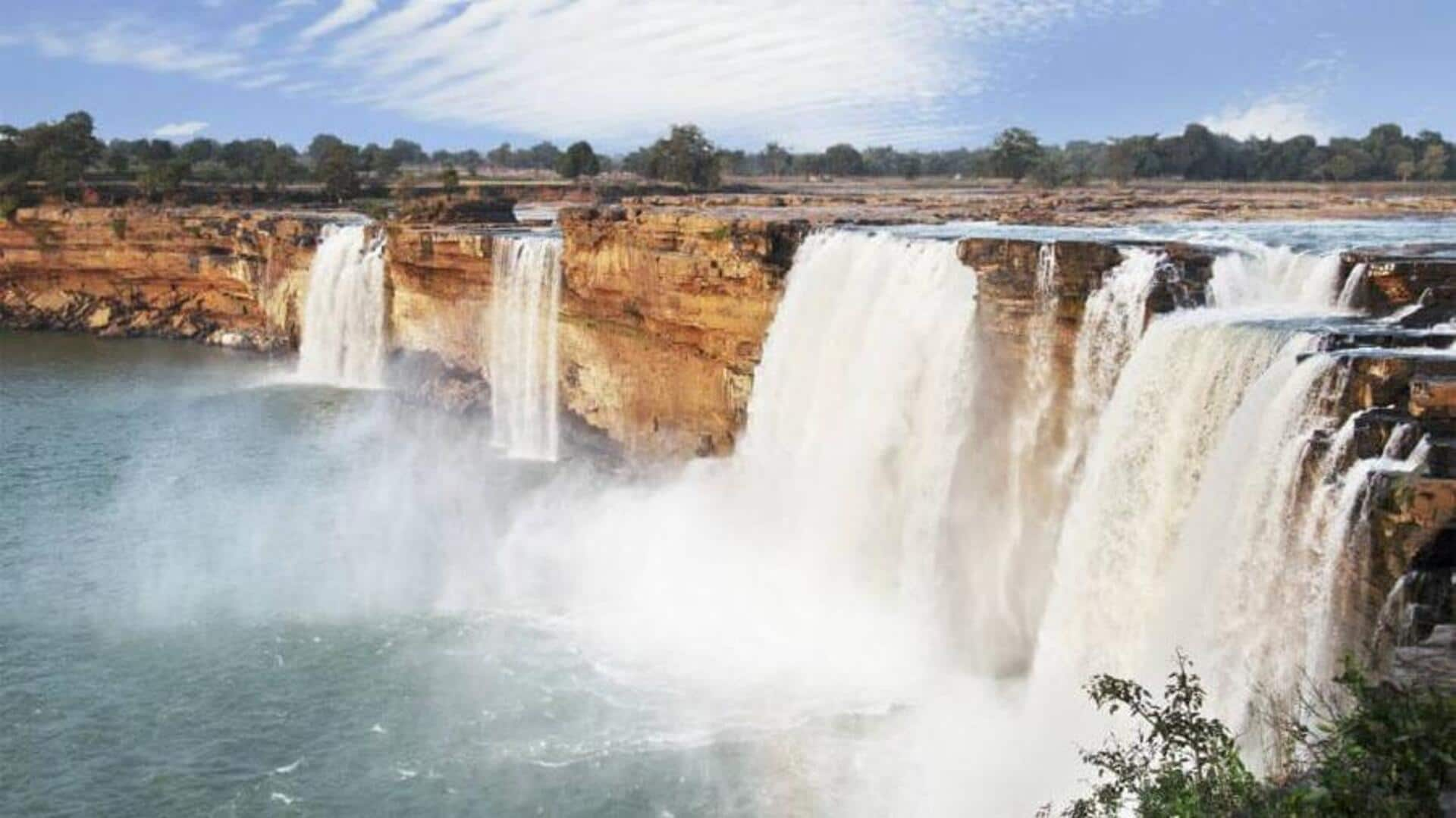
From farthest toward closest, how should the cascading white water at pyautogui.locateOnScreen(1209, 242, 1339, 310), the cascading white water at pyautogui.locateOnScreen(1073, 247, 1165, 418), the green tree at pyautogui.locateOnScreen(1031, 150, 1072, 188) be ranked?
the green tree at pyautogui.locateOnScreen(1031, 150, 1072, 188) → the cascading white water at pyautogui.locateOnScreen(1073, 247, 1165, 418) → the cascading white water at pyautogui.locateOnScreen(1209, 242, 1339, 310)

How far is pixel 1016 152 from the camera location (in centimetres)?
6406

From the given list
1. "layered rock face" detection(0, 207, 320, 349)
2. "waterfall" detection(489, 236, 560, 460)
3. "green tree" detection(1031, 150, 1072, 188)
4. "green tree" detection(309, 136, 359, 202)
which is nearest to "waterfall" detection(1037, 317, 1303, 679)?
"waterfall" detection(489, 236, 560, 460)

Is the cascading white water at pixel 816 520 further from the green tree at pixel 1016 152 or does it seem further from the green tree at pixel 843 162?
the green tree at pixel 843 162

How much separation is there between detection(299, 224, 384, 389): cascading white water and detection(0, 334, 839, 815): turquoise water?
9.41 meters

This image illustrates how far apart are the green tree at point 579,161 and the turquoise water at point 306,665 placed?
49.8 metres

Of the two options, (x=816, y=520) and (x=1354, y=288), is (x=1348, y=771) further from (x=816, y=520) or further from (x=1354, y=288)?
(x=816, y=520)

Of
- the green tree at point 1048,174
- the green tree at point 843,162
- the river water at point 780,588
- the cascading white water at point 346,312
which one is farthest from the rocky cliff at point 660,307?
the green tree at point 843,162

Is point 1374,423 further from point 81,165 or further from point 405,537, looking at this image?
point 81,165

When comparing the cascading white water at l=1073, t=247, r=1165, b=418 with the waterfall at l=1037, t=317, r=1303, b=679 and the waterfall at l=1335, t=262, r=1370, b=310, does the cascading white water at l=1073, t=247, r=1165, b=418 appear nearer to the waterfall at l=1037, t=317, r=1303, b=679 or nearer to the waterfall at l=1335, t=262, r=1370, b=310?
the waterfall at l=1037, t=317, r=1303, b=679

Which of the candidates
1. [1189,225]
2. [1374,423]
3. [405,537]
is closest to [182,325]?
[405,537]

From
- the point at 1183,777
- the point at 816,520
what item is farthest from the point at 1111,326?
the point at 1183,777

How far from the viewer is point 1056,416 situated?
643 inches

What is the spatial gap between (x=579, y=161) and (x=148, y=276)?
3376 centimetres

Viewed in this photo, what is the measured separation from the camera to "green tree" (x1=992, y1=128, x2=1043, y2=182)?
63844 mm
